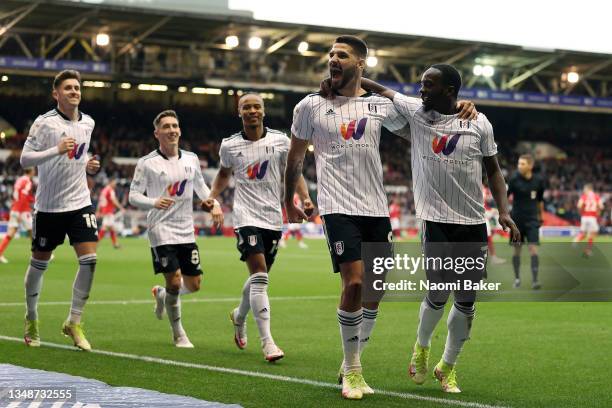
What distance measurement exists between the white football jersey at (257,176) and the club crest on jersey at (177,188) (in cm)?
81

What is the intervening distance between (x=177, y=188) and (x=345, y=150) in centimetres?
334

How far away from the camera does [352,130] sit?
7832 mm

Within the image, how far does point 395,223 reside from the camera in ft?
139

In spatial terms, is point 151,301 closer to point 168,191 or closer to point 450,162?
point 168,191

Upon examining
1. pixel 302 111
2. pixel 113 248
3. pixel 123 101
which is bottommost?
pixel 113 248

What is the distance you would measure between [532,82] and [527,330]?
50.8 metres

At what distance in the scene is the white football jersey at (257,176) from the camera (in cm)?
992

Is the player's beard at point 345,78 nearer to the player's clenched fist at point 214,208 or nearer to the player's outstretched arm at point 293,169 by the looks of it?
the player's outstretched arm at point 293,169

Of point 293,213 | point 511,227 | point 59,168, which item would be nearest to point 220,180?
point 59,168

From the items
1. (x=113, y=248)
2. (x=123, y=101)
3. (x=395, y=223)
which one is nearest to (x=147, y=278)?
(x=113, y=248)

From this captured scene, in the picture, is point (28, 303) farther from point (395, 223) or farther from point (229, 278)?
point (395, 223)

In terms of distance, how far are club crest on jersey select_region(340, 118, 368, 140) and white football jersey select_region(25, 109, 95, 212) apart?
341cm

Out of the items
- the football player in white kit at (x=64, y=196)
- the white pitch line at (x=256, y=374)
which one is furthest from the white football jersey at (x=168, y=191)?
the white pitch line at (x=256, y=374)

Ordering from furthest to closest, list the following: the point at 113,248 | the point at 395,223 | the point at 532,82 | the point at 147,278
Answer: the point at 532,82, the point at 395,223, the point at 113,248, the point at 147,278
